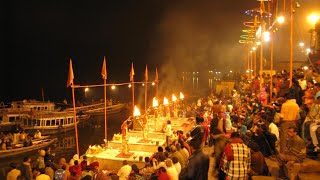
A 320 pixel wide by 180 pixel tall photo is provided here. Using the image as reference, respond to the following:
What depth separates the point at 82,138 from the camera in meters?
41.9

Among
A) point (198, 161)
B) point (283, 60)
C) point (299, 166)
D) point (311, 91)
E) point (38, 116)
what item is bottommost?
point (38, 116)

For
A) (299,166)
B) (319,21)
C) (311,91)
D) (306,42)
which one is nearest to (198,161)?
(299,166)

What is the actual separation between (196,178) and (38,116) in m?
40.4

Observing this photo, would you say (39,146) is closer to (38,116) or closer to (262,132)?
(38,116)

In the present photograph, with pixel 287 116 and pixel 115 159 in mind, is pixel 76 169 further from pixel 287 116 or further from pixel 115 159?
pixel 287 116

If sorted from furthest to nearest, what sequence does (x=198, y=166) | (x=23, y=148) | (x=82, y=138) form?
(x=82, y=138), (x=23, y=148), (x=198, y=166)

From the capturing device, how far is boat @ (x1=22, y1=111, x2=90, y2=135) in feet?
137

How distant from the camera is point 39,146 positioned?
32.0m

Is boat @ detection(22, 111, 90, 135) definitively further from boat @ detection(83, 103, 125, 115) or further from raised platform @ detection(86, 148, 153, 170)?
raised platform @ detection(86, 148, 153, 170)

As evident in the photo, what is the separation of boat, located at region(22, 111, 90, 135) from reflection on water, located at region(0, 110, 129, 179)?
3.75 ft

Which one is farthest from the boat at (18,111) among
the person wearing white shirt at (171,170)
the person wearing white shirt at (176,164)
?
the person wearing white shirt at (171,170)

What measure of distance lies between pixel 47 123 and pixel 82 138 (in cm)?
536

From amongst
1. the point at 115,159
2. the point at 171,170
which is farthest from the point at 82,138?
the point at 171,170

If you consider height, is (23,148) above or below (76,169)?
below
